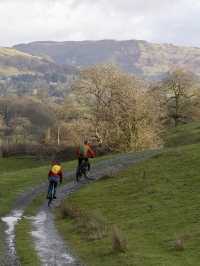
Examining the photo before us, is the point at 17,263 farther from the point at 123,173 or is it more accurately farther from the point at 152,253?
the point at 123,173

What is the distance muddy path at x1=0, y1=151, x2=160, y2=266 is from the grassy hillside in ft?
2.12

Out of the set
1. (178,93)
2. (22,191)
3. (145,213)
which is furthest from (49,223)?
(178,93)

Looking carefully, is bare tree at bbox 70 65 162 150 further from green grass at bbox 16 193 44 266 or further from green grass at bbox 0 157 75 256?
green grass at bbox 16 193 44 266

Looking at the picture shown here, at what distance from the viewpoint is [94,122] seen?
8050cm

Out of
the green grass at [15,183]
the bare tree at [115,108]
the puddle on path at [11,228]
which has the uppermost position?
the bare tree at [115,108]

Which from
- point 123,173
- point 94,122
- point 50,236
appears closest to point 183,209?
point 50,236

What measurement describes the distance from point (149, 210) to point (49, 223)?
5362 millimetres

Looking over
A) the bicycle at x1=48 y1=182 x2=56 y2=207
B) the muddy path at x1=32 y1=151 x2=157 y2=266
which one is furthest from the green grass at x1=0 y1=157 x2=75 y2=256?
the bicycle at x1=48 y1=182 x2=56 y2=207

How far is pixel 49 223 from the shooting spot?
1073 inches

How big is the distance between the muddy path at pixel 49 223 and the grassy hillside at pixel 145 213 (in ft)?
2.12

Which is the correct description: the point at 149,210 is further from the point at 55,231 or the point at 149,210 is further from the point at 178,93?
the point at 178,93

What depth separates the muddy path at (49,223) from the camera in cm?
1886

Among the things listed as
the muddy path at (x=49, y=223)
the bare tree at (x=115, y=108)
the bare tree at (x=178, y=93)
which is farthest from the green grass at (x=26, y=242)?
the bare tree at (x=178, y=93)

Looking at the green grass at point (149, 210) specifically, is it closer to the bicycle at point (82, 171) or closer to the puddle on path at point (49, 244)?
the puddle on path at point (49, 244)
